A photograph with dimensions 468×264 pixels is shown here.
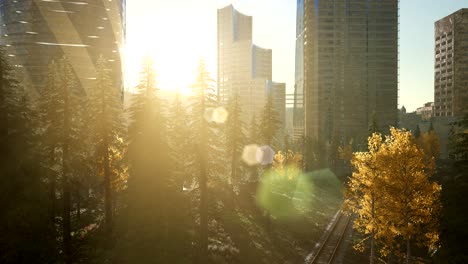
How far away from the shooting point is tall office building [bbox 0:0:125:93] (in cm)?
12706

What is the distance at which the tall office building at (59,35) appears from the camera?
5002 inches

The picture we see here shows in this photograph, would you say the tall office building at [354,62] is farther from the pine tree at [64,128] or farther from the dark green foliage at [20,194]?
the dark green foliage at [20,194]

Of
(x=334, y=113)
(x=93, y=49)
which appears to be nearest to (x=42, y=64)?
(x=93, y=49)

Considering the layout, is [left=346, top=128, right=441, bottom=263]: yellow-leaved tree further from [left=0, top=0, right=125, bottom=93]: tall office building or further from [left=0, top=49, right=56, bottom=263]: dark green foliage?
[left=0, top=0, right=125, bottom=93]: tall office building

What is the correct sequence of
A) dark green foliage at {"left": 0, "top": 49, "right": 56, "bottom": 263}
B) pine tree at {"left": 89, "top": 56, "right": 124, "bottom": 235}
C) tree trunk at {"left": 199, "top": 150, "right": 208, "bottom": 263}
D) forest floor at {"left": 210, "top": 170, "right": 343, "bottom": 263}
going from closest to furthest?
dark green foliage at {"left": 0, "top": 49, "right": 56, "bottom": 263} < tree trunk at {"left": 199, "top": 150, "right": 208, "bottom": 263} < pine tree at {"left": 89, "top": 56, "right": 124, "bottom": 235} < forest floor at {"left": 210, "top": 170, "right": 343, "bottom": 263}

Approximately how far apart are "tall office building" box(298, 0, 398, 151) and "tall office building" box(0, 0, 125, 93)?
275ft

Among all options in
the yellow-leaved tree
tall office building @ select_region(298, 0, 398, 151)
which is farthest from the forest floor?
tall office building @ select_region(298, 0, 398, 151)

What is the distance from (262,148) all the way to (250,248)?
951 inches

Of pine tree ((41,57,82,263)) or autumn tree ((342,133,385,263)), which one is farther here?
pine tree ((41,57,82,263))

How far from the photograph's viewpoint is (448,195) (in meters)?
22.8

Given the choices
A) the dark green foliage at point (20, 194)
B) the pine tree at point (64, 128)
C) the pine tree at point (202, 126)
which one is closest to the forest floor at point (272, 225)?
the pine tree at point (202, 126)

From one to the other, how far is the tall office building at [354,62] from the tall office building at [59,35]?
275 feet

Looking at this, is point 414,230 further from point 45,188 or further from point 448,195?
point 45,188

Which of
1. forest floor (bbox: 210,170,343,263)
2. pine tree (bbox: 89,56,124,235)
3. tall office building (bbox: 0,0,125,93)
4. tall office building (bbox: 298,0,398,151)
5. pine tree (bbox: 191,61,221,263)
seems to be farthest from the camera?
tall office building (bbox: 298,0,398,151)
